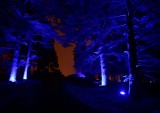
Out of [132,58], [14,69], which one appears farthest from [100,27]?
[14,69]

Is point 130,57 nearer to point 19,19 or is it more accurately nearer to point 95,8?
point 95,8

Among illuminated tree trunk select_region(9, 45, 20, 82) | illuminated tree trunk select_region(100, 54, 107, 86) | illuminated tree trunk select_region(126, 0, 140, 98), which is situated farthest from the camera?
illuminated tree trunk select_region(100, 54, 107, 86)

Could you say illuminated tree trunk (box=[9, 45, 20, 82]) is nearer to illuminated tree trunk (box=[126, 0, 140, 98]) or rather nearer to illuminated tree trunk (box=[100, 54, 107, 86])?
illuminated tree trunk (box=[100, 54, 107, 86])

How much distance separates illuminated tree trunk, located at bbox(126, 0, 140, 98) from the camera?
14062mm

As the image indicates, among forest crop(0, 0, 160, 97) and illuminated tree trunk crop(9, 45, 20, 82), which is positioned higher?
forest crop(0, 0, 160, 97)

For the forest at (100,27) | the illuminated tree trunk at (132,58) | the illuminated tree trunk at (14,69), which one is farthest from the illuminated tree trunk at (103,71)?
the illuminated tree trunk at (14,69)

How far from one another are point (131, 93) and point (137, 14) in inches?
231

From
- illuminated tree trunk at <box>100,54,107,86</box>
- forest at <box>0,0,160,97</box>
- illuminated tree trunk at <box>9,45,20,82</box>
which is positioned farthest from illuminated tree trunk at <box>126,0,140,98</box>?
illuminated tree trunk at <box>9,45,20,82</box>

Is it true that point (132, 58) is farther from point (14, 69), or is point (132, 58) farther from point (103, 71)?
point (14, 69)

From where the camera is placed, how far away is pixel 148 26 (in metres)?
14.7

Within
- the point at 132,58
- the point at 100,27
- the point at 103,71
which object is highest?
the point at 100,27

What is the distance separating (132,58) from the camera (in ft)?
47.2

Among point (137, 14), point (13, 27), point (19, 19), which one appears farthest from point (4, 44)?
point (137, 14)

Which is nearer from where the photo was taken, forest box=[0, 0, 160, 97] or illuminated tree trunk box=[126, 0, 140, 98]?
illuminated tree trunk box=[126, 0, 140, 98]
